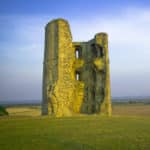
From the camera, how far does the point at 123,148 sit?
10883mm

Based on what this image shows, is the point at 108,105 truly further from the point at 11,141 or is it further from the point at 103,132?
the point at 11,141

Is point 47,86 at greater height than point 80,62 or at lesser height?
lesser

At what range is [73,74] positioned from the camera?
1147 inches

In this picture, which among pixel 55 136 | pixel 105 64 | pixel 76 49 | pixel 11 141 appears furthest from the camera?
pixel 76 49

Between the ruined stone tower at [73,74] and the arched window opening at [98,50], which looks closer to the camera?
the ruined stone tower at [73,74]

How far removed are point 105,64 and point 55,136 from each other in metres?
15.5

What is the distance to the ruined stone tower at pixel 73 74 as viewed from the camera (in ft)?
86.4

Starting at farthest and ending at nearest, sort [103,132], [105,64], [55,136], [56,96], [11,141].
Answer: [105,64]
[56,96]
[103,132]
[55,136]
[11,141]

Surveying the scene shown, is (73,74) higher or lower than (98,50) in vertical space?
lower

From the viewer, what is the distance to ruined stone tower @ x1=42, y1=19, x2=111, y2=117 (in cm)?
2634

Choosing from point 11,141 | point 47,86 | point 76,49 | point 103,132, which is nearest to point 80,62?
point 76,49

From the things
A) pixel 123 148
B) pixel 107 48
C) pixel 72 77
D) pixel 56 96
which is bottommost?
pixel 123 148

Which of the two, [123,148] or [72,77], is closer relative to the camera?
[123,148]

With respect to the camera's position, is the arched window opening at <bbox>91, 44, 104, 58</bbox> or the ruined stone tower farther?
the arched window opening at <bbox>91, 44, 104, 58</bbox>
